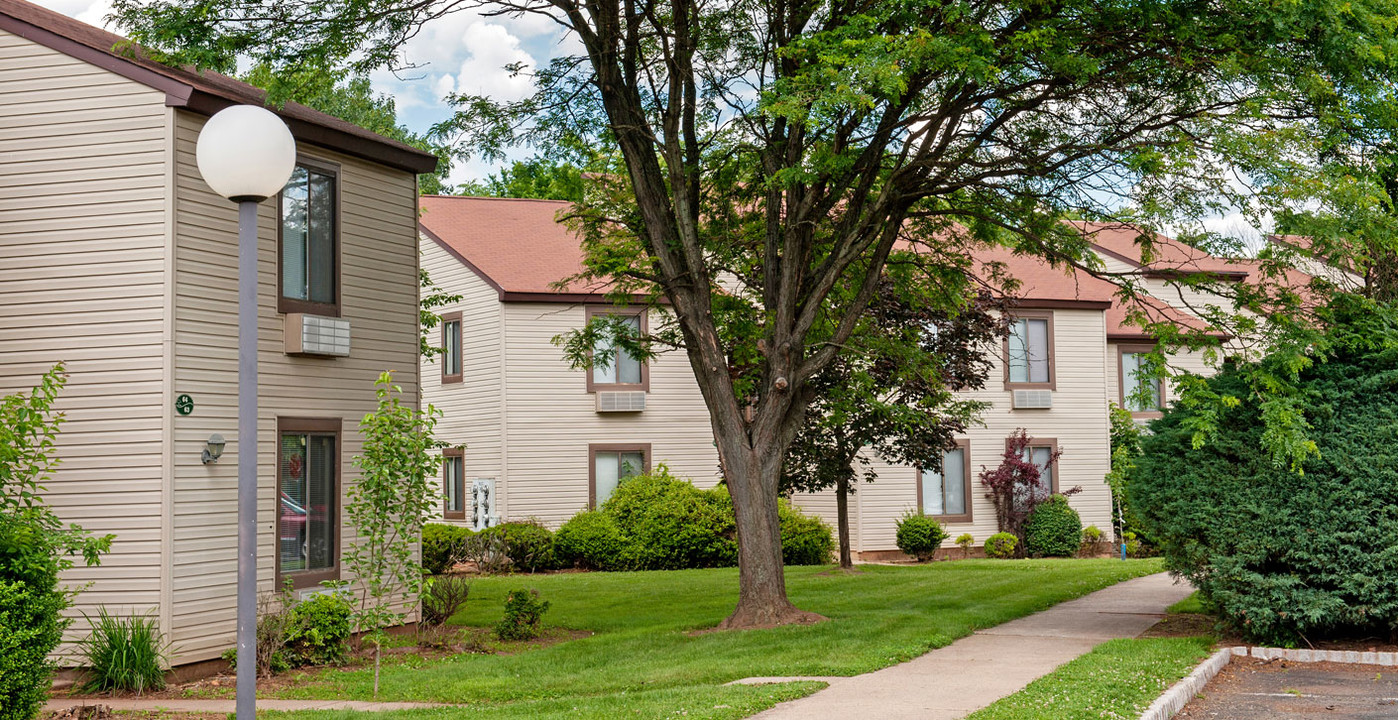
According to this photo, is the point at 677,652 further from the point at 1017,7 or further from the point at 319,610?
the point at 1017,7

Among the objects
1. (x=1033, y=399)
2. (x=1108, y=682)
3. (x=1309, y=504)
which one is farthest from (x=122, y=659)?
(x=1033, y=399)

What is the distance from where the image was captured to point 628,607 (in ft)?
54.3

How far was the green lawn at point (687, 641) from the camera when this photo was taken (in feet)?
32.2

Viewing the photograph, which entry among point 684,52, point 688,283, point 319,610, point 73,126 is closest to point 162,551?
point 319,610

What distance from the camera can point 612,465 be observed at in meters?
25.2

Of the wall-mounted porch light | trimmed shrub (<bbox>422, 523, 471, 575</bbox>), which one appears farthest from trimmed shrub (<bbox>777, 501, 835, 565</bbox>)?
the wall-mounted porch light

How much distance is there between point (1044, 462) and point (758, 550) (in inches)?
627

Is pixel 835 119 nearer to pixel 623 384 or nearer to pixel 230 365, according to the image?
pixel 230 365

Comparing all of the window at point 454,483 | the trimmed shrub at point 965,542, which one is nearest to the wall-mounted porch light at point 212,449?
the window at point 454,483

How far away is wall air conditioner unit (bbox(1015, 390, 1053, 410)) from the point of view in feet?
90.1

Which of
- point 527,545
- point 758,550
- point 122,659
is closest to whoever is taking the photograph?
point 122,659

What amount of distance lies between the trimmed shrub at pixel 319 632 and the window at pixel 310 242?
10.2ft

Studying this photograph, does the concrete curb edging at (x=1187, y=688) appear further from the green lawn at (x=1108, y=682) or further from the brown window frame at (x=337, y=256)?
the brown window frame at (x=337, y=256)

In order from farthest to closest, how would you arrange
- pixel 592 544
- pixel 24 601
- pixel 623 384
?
1. pixel 623 384
2. pixel 592 544
3. pixel 24 601
